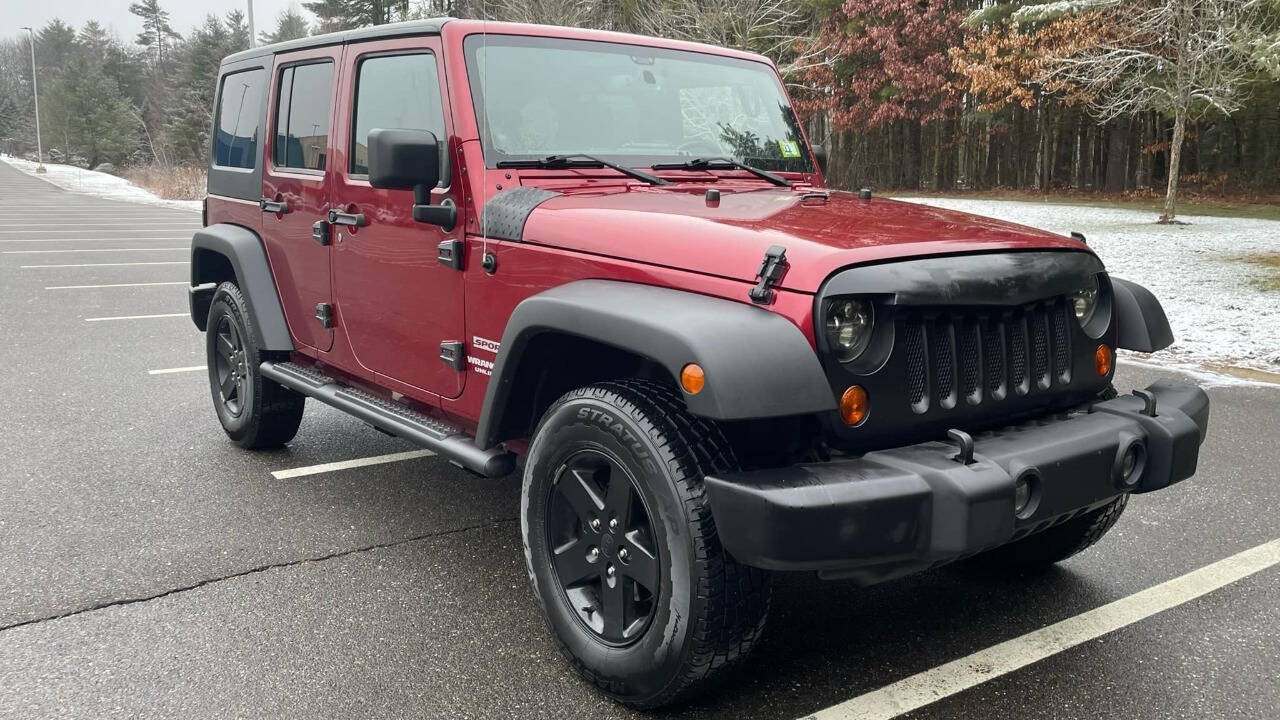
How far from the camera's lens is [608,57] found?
150 inches

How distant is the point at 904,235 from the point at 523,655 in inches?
65.8

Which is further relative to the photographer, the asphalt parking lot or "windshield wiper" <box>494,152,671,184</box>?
"windshield wiper" <box>494,152,671,184</box>

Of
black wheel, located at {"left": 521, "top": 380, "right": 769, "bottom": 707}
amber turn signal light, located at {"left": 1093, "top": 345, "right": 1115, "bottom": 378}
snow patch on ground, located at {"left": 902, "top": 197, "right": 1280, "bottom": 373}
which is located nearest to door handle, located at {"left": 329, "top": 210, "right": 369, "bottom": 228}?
black wheel, located at {"left": 521, "top": 380, "right": 769, "bottom": 707}

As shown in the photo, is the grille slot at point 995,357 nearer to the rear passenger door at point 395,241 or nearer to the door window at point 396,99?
the rear passenger door at point 395,241

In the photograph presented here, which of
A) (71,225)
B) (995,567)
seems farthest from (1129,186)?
(995,567)

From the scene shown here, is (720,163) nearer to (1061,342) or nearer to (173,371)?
(1061,342)

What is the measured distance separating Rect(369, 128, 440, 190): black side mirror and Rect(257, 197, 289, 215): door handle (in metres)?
1.50

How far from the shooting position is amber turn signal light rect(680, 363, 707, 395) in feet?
7.72

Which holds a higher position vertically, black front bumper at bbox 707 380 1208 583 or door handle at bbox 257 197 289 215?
door handle at bbox 257 197 289 215

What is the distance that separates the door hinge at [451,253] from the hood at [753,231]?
0.35 m

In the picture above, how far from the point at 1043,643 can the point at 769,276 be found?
1.62 meters

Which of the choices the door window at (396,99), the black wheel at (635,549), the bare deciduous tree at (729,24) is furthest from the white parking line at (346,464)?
the bare deciduous tree at (729,24)

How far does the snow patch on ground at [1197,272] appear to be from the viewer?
314 inches

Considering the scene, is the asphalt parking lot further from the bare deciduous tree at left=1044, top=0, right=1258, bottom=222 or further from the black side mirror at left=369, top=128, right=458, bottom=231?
the bare deciduous tree at left=1044, top=0, right=1258, bottom=222
